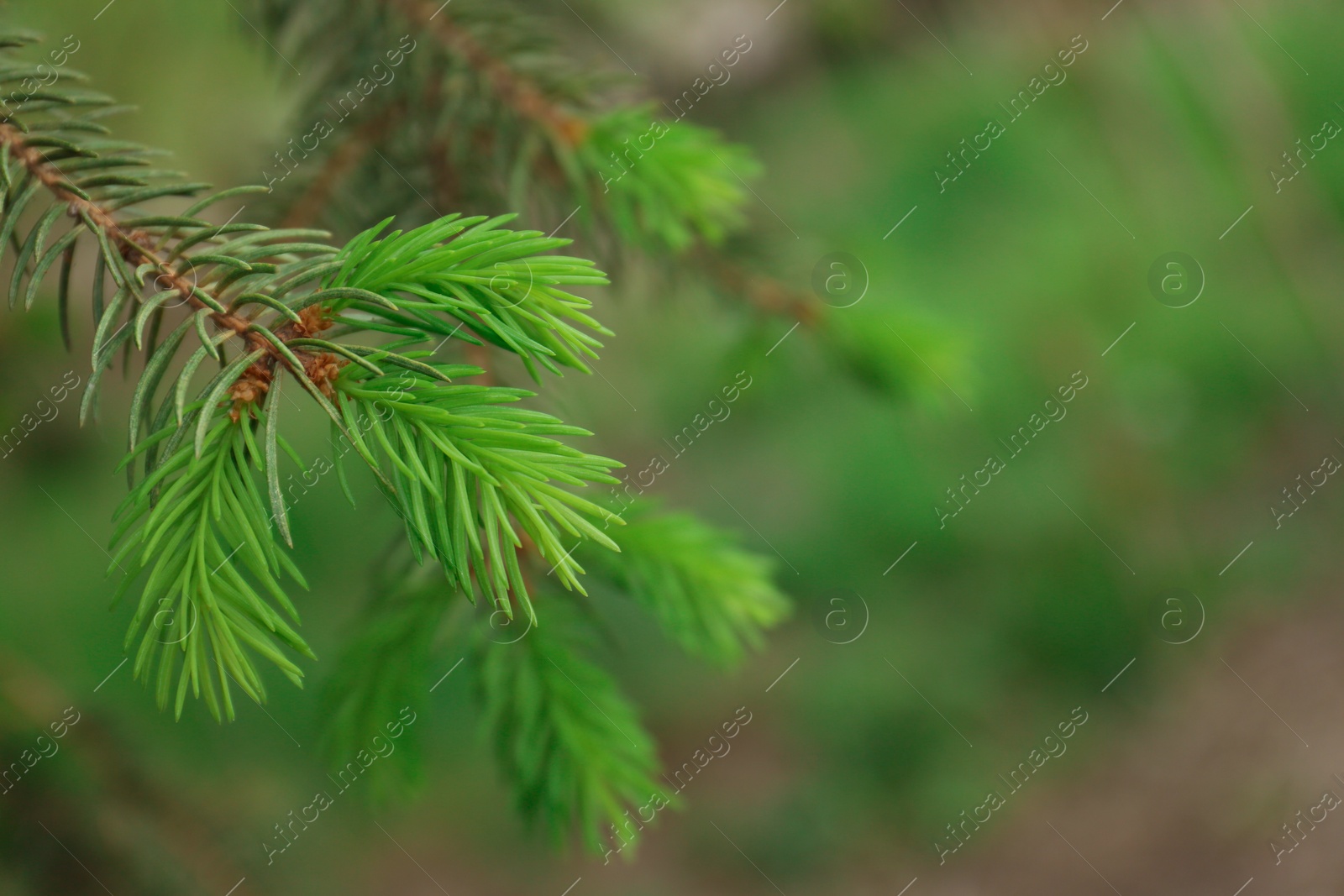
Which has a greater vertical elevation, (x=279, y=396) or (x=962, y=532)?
(x=279, y=396)

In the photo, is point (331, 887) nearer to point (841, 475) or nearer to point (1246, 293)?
point (841, 475)

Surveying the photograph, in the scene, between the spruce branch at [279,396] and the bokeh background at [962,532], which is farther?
the bokeh background at [962,532]

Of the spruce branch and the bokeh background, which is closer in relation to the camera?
the spruce branch

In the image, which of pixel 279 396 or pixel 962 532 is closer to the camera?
pixel 279 396

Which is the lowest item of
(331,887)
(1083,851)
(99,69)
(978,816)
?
(1083,851)

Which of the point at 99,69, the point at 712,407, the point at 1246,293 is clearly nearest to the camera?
the point at 99,69

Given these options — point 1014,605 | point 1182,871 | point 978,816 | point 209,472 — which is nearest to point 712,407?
point 1014,605

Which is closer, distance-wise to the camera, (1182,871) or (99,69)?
(99,69)

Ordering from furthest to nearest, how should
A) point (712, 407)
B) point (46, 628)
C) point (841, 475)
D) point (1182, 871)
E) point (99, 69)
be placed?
1. point (841, 475)
2. point (712, 407)
3. point (1182, 871)
4. point (46, 628)
5. point (99, 69)
